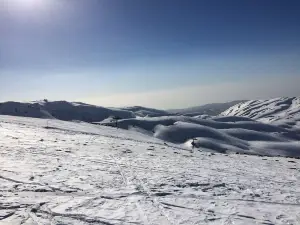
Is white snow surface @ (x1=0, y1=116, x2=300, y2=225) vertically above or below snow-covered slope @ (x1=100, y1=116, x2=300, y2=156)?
above

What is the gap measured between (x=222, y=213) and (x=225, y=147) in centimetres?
12010

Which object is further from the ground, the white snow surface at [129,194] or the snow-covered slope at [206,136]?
the white snow surface at [129,194]

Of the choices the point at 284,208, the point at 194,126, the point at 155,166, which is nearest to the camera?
the point at 284,208

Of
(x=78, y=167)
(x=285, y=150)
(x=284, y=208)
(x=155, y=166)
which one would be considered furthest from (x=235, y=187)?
A: (x=285, y=150)

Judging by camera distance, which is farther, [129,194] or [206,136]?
[206,136]

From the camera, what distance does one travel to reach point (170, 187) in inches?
563

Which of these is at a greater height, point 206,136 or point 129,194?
point 129,194

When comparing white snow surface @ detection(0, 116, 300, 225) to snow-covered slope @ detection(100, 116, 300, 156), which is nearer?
white snow surface @ detection(0, 116, 300, 225)

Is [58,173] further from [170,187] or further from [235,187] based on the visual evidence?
[235,187]

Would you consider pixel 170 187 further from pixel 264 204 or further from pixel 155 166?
pixel 155 166

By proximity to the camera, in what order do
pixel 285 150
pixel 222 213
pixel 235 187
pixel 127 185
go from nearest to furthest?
pixel 222 213
pixel 127 185
pixel 235 187
pixel 285 150

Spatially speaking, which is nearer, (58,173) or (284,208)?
(284,208)

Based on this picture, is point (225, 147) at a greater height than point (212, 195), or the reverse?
point (212, 195)

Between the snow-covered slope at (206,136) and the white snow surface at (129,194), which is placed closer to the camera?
the white snow surface at (129,194)
